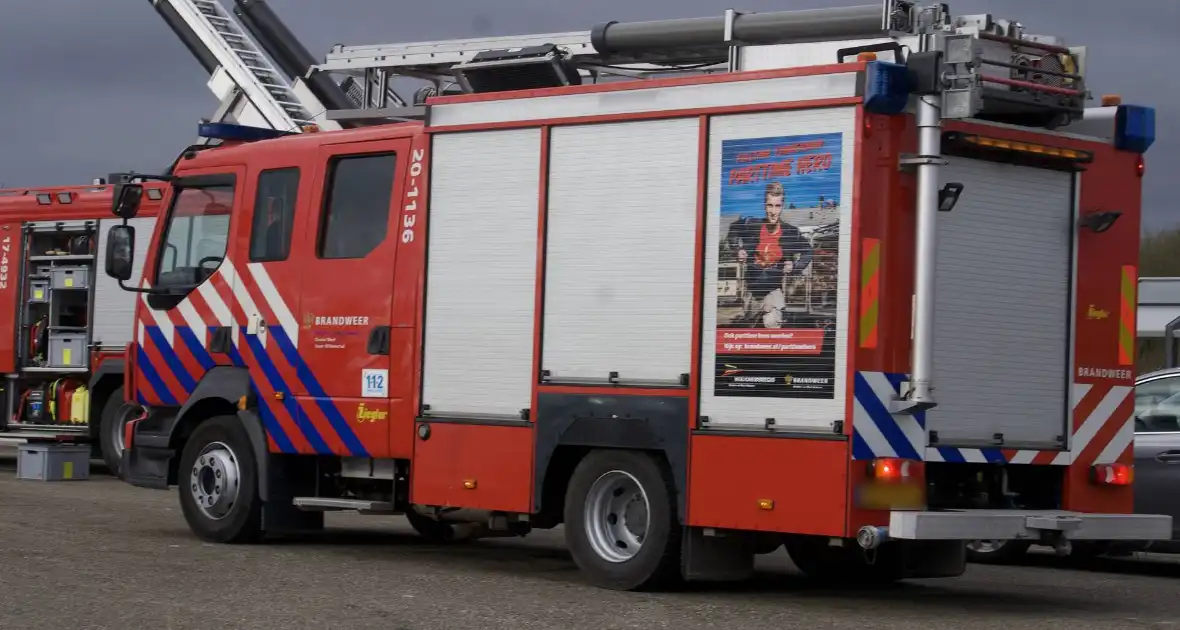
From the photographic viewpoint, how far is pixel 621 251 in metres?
10.9

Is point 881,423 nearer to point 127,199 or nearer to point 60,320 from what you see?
point 127,199

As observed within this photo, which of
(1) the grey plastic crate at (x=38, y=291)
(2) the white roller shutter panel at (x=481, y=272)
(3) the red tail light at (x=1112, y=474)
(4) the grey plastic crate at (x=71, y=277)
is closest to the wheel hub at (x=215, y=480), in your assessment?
(2) the white roller shutter panel at (x=481, y=272)

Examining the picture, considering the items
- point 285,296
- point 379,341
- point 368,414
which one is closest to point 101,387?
point 285,296

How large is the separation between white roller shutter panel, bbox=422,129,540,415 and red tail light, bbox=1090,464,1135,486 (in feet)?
11.2

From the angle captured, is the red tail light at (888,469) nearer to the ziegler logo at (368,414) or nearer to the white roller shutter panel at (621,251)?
the white roller shutter panel at (621,251)

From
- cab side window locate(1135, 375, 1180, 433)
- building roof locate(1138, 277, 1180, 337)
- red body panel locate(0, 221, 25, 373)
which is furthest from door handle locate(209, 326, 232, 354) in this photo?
building roof locate(1138, 277, 1180, 337)

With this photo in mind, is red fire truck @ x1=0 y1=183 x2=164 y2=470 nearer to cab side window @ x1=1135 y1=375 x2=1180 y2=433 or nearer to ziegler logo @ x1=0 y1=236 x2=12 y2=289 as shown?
ziegler logo @ x1=0 y1=236 x2=12 y2=289

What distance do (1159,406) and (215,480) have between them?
6.87 m

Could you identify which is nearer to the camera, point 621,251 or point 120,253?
point 621,251

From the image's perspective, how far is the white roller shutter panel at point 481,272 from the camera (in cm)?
1138

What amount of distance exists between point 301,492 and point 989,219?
5420 mm

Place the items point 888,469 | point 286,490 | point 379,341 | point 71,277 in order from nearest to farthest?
point 888,469, point 379,341, point 286,490, point 71,277

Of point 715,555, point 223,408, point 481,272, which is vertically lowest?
point 715,555

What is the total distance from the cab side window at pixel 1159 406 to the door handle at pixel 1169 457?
22cm
